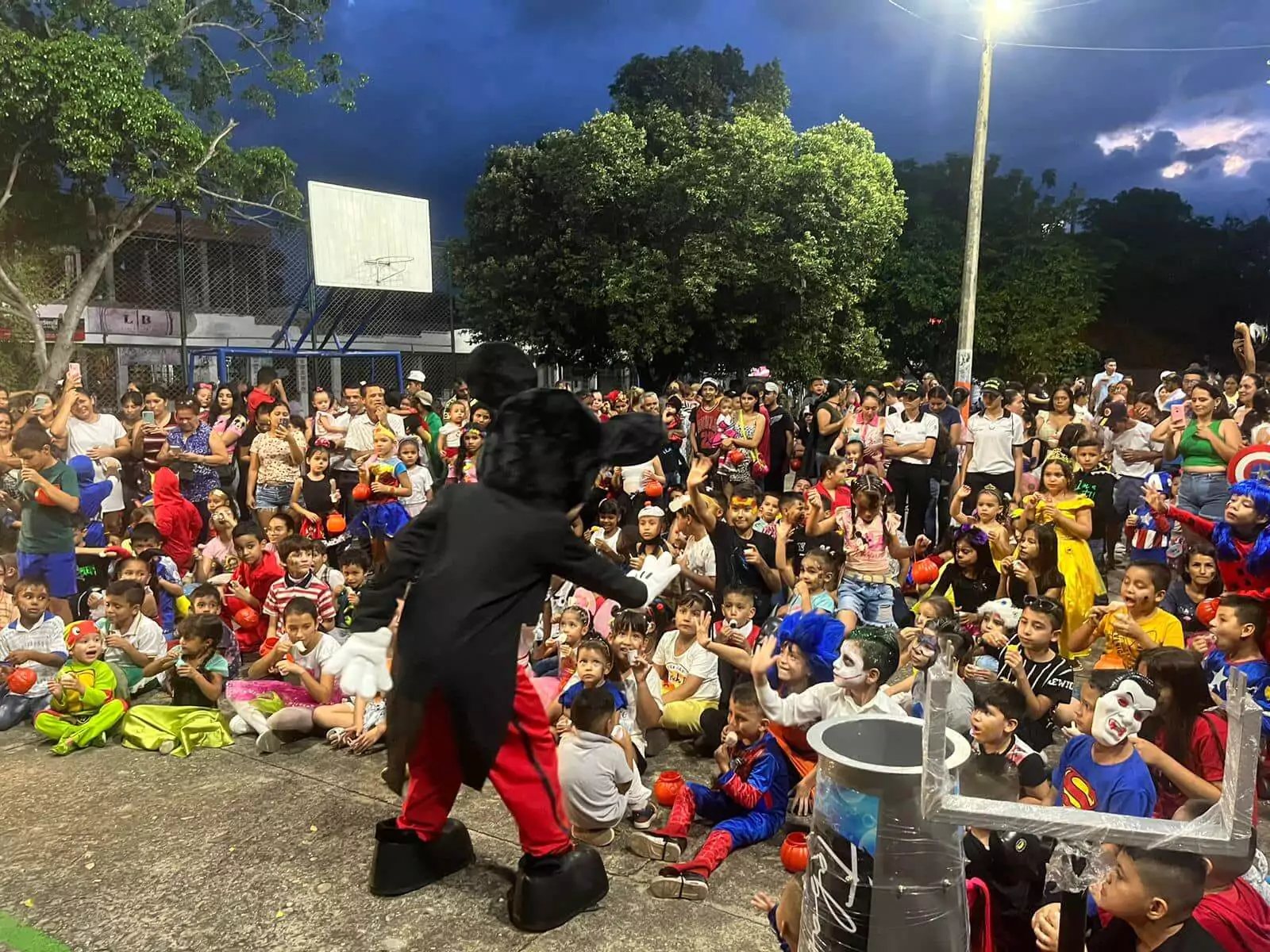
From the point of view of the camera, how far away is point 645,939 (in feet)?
9.36

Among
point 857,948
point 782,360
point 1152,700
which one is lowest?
point 857,948

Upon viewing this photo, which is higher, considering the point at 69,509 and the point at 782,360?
the point at 782,360

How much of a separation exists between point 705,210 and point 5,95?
1021 centimetres

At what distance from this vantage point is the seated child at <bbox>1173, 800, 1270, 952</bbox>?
193 cm

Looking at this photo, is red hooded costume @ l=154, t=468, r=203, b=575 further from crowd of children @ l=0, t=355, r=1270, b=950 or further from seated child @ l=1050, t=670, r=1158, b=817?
seated child @ l=1050, t=670, r=1158, b=817

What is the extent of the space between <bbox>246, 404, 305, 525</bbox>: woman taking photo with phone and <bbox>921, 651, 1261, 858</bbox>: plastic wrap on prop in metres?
6.07

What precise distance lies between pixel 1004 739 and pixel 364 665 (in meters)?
2.21

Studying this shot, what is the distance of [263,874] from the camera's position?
128 inches

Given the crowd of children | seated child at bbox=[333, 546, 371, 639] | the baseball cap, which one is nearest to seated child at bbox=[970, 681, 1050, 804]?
the crowd of children

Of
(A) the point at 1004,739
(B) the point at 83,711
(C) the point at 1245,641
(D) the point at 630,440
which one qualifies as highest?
(D) the point at 630,440

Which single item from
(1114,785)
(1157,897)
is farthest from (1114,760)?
(1157,897)

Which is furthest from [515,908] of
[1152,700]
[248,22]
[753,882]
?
[248,22]

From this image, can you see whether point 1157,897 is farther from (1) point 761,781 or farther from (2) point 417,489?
(2) point 417,489

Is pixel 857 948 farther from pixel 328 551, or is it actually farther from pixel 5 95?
pixel 5 95
